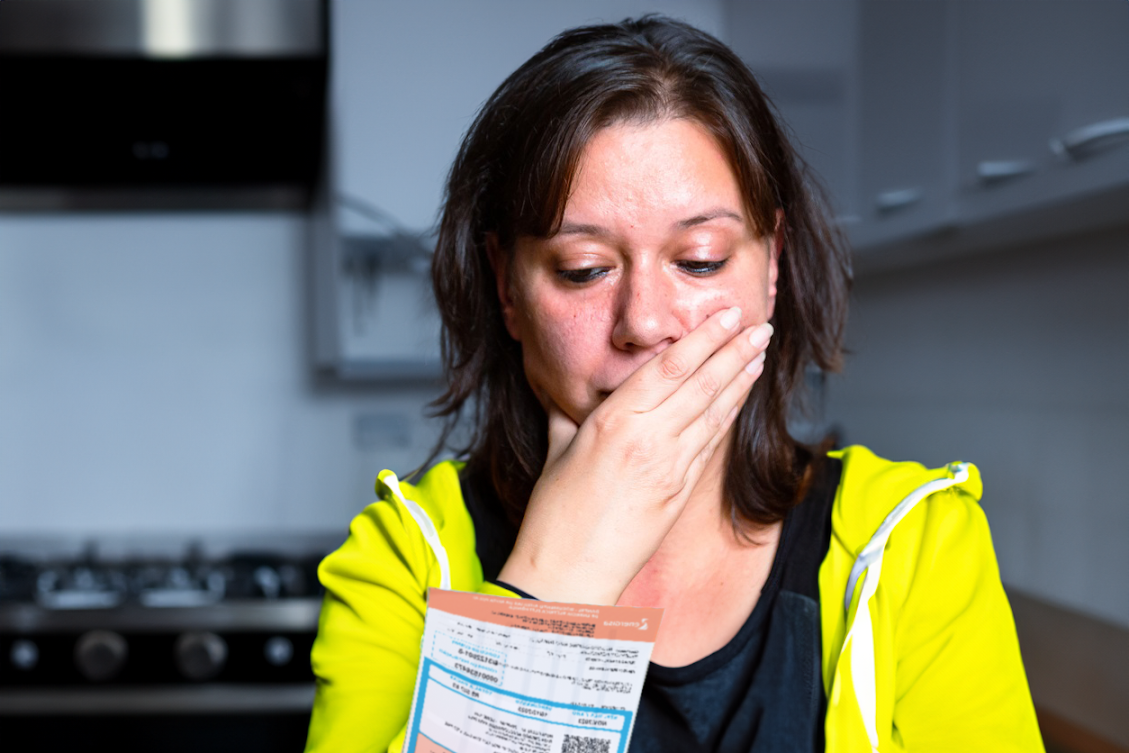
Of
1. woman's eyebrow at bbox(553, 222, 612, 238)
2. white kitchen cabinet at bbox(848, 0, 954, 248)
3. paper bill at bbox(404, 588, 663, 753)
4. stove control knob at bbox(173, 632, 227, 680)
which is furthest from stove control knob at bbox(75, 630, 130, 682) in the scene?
white kitchen cabinet at bbox(848, 0, 954, 248)

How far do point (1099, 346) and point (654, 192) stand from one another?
86 cm

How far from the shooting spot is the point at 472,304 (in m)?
1.07

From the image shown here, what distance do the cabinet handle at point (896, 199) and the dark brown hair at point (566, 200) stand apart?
1.34 ft

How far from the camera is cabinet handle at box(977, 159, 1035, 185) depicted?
1.19 meters

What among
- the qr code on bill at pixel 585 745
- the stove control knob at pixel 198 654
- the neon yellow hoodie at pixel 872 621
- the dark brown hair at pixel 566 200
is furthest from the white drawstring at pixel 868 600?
the stove control knob at pixel 198 654

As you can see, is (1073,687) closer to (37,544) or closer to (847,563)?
(847,563)

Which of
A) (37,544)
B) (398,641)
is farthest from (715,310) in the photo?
(37,544)

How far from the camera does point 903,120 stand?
1503mm

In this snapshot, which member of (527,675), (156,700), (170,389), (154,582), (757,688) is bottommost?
(156,700)

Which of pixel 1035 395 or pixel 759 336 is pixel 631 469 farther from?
pixel 1035 395

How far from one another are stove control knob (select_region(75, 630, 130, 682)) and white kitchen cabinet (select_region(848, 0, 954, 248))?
1596mm

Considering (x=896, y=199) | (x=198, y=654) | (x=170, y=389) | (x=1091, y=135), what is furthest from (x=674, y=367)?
(x=170, y=389)

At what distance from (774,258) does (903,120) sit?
0.68 m

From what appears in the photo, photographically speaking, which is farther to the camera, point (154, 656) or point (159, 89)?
point (159, 89)
